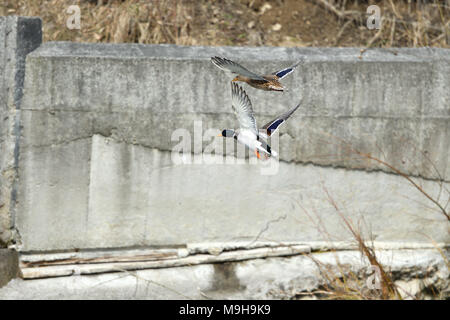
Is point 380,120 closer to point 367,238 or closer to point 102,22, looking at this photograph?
point 367,238

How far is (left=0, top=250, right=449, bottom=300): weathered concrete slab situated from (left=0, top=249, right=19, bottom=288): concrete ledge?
0.14 feet

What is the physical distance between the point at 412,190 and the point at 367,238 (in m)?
0.42

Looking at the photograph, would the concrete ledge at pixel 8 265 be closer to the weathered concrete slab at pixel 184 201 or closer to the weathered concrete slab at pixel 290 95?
the weathered concrete slab at pixel 184 201

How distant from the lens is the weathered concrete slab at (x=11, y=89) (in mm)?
3459

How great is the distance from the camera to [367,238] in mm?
3775

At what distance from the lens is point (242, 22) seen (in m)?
4.84

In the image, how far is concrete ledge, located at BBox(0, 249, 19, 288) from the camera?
3521 millimetres

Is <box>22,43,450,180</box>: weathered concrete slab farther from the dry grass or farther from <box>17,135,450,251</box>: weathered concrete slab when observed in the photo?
the dry grass

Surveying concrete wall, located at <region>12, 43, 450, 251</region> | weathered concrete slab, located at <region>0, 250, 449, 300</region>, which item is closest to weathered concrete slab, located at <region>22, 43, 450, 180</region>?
concrete wall, located at <region>12, 43, 450, 251</region>

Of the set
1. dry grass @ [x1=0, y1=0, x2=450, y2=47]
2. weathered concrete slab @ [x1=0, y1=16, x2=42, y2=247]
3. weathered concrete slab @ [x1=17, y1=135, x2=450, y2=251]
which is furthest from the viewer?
dry grass @ [x1=0, y1=0, x2=450, y2=47]

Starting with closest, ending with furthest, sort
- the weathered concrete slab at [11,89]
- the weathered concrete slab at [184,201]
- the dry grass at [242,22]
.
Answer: the weathered concrete slab at [11,89], the weathered concrete slab at [184,201], the dry grass at [242,22]

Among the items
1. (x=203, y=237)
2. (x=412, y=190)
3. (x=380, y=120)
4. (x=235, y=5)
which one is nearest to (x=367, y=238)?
(x=412, y=190)

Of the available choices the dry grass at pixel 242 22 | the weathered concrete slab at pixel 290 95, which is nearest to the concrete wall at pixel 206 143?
the weathered concrete slab at pixel 290 95

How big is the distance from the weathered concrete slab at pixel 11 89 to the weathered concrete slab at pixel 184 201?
0.08 meters
